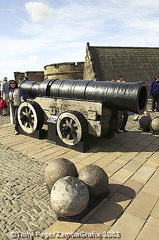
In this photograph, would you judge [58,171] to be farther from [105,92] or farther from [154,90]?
[154,90]

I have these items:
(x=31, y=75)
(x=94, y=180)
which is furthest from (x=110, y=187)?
(x=31, y=75)

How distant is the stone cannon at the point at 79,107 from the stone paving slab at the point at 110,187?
18.5 inches

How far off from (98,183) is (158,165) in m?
1.87

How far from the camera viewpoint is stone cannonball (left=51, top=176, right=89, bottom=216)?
2219 mm

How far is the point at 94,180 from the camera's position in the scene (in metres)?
2.58

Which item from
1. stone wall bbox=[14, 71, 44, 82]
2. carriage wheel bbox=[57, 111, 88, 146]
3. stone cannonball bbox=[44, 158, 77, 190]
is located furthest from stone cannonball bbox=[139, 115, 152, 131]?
stone wall bbox=[14, 71, 44, 82]

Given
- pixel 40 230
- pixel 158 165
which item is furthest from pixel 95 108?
pixel 40 230

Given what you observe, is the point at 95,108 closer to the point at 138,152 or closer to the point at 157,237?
the point at 138,152

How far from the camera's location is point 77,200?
2.23 meters

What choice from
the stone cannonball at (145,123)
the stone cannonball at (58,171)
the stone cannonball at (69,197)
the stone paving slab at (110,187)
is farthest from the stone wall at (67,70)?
the stone cannonball at (69,197)

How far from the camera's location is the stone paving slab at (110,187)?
227 cm

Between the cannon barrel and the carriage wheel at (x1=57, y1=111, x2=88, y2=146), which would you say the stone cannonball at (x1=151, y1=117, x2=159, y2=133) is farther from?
the carriage wheel at (x1=57, y1=111, x2=88, y2=146)

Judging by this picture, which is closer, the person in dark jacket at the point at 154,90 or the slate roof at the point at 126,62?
the person in dark jacket at the point at 154,90

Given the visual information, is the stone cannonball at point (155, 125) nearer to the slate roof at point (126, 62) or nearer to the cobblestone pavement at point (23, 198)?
the cobblestone pavement at point (23, 198)
